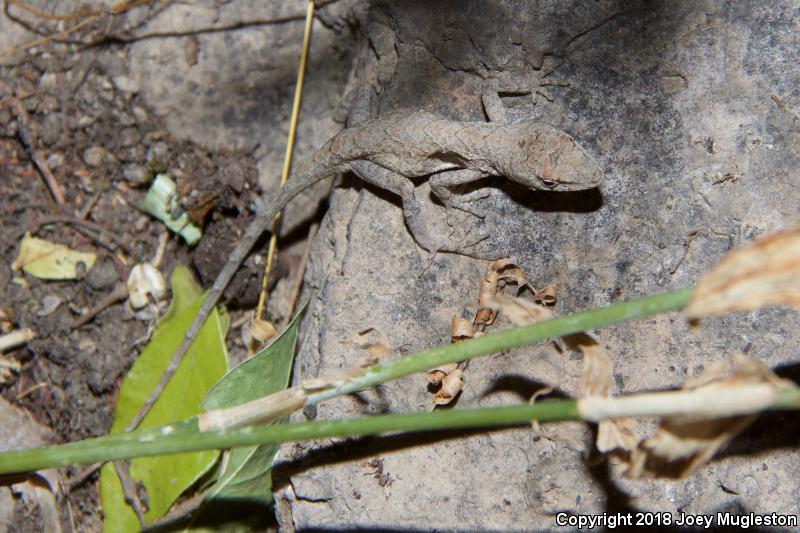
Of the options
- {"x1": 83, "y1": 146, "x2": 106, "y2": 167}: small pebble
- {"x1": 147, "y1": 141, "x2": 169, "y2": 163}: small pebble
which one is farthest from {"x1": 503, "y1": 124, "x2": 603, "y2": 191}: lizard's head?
{"x1": 83, "y1": 146, "x2": 106, "y2": 167}: small pebble

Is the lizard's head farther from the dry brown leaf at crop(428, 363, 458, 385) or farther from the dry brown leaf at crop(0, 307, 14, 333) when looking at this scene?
the dry brown leaf at crop(0, 307, 14, 333)

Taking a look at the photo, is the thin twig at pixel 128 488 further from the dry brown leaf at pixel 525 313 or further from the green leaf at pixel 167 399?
the dry brown leaf at pixel 525 313

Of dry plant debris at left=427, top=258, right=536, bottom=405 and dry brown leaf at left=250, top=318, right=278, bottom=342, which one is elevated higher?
dry plant debris at left=427, top=258, right=536, bottom=405

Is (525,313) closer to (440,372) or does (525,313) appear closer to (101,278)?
(440,372)

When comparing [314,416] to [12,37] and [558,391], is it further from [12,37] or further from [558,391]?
[12,37]

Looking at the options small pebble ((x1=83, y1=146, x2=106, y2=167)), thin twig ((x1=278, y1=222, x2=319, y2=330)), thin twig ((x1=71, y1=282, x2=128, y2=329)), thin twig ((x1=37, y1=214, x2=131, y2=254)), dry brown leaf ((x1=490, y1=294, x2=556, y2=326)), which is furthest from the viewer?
small pebble ((x1=83, y1=146, x2=106, y2=167))

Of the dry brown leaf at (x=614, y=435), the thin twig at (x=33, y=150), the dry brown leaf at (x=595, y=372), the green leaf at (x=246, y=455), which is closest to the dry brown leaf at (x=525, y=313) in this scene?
the dry brown leaf at (x=595, y=372)

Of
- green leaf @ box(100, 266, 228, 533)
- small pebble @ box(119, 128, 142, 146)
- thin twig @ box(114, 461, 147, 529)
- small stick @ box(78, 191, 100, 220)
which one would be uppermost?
small pebble @ box(119, 128, 142, 146)
